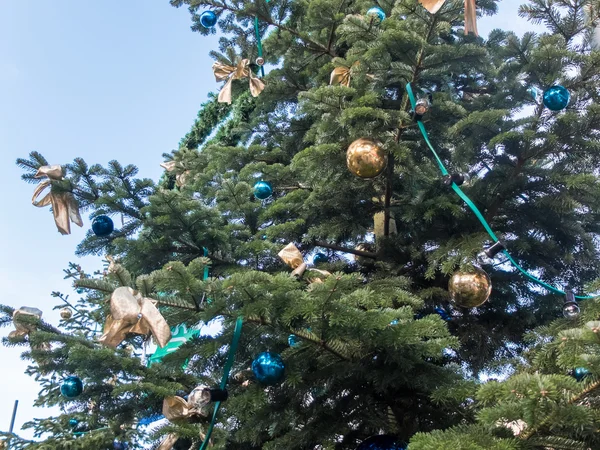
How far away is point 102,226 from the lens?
9.05 ft

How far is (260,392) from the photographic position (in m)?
2.12

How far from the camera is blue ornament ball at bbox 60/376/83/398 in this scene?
2.57 m

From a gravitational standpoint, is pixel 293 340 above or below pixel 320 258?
below

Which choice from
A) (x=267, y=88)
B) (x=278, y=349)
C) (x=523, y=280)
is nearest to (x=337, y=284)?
(x=278, y=349)

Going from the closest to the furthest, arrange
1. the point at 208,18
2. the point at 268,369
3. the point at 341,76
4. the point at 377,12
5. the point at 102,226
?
the point at 268,369 → the point at 102,226 → the point at 377,12 → the point at 341,76 → the point at 208,18

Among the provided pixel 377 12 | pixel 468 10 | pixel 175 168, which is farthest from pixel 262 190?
pixel 468 10

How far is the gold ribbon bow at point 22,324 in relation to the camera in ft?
7.92

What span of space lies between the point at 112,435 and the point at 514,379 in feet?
6.18

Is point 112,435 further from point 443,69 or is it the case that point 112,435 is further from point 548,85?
point 548,85

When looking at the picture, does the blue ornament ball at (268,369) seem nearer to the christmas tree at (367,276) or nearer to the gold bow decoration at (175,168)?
the christmas tree at (367,276)

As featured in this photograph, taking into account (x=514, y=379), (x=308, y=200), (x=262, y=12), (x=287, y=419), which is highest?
(x=262, y=12)

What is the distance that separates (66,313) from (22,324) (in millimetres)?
1032

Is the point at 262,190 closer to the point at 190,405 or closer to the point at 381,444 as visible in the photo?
the point at 190,405

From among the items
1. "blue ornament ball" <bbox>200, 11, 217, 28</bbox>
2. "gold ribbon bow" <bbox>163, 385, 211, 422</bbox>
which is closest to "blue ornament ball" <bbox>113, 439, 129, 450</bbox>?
"gold ribbon bow" <bbox>163, 385, 211, 422</bbox>
